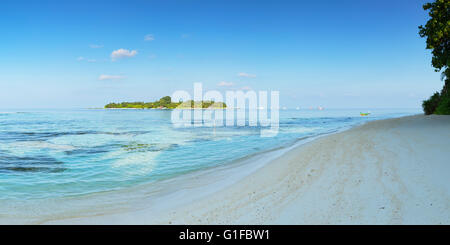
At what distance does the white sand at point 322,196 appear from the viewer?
415 centimetres

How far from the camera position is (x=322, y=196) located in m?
5.01

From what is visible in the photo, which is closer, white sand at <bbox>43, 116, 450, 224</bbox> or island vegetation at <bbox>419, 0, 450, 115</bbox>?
white sand at <bbox>43, 116, 450, 224</bbox>

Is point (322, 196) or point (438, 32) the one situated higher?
point (438, 32)

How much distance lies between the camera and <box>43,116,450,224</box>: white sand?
4.15 metres

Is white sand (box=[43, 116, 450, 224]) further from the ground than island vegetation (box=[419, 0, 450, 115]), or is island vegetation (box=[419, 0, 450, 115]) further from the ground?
island vegetation (box=[419, 0, 450, 115])

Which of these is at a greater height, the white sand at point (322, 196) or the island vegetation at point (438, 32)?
the island vegetation at point (438, 32)

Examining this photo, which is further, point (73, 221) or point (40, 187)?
point (40, 187)

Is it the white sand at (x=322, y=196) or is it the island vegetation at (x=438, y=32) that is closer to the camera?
the white sand at (x=322, y=196)
